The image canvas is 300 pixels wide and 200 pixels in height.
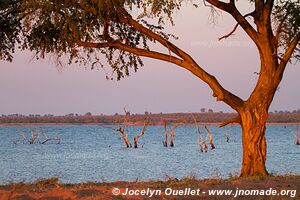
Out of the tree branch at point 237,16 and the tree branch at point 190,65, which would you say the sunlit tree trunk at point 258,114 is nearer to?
the tree branch at point 190,65

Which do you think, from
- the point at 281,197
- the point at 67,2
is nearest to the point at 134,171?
the point at 67,2

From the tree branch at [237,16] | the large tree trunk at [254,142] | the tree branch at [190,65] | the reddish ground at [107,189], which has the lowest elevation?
the reddish ground at [107,189]

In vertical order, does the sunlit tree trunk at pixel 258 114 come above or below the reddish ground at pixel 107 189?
above

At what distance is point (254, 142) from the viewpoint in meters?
18.3

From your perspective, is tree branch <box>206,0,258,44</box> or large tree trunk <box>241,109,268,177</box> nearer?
large tree trunk <box>241,109,268,177</box>

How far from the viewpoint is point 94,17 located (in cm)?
1786

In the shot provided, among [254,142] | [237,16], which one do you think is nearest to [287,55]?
[237,16]

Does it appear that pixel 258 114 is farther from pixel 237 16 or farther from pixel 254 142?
pixel 237 16

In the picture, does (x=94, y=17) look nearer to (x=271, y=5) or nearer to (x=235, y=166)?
(x=271, y=5)

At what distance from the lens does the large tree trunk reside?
18203mm

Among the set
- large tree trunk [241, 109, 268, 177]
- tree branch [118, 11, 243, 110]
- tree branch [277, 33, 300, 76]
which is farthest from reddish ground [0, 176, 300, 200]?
tree branch [277, 33, 300, 76]

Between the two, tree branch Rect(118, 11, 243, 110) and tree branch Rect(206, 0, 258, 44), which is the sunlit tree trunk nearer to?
tree branch Rect(118, 11, 243, 110)

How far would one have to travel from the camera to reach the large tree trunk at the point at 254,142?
18203 mm

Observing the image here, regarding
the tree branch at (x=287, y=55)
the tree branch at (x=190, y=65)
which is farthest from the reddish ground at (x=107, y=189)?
the tree branch at (x=287, y=55)
